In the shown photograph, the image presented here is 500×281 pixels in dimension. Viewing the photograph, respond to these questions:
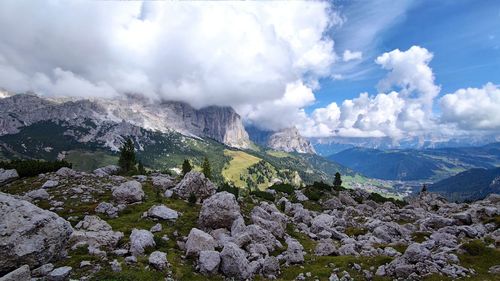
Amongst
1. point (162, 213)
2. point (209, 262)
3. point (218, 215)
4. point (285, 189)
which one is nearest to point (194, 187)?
point (162, 213)

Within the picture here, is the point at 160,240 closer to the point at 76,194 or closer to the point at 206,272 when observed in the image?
the point at 206,272

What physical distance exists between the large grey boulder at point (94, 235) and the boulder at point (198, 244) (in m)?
8.30

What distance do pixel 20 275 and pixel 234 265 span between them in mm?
19036

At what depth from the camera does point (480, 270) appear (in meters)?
35.7

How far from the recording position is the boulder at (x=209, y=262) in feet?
113

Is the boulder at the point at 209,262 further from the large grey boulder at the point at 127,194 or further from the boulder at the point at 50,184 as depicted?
the boulder at the point at 50,184

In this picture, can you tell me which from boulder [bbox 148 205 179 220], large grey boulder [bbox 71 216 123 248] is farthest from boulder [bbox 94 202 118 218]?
large grey boulder [bbox 71 216 123 248]

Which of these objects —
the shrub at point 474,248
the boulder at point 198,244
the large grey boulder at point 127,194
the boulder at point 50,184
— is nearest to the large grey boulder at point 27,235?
the boulder at point 198,244

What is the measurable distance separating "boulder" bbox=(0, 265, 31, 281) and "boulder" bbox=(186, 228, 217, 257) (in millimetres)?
16222

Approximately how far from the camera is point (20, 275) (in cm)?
2481

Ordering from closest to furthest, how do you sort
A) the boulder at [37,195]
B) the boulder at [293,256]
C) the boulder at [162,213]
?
the boulder at [293,256], the boulder at [162,213], the boulder at [37,195]

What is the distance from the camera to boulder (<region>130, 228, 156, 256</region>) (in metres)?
35.8

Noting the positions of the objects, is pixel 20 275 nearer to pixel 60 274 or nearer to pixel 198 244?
pixel 60 274

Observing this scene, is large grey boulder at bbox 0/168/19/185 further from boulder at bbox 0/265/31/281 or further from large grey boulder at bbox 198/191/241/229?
boulder at bbox 0/265/31/281
